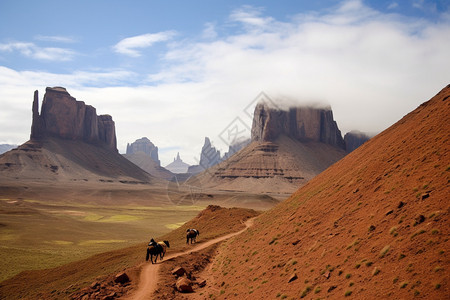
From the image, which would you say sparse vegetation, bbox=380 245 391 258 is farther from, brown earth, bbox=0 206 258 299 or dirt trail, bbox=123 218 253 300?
brown earth, bbox=0 206 258 299

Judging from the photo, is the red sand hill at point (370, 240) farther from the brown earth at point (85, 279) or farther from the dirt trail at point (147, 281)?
the brown earth at point (85, 279)

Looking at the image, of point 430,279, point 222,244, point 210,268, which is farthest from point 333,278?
point 222,244

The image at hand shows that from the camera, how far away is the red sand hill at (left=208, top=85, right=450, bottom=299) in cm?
1253

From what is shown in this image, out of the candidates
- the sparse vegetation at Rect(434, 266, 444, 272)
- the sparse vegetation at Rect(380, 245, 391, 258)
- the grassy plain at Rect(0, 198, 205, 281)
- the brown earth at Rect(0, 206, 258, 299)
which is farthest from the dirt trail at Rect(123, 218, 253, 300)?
the grassy plain at Rect(0, 198, 205, 281)

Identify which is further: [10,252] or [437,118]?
[10,252]

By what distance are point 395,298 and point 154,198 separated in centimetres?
17338

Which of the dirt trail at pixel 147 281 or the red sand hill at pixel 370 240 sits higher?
the red sand hill at pixel 370 240

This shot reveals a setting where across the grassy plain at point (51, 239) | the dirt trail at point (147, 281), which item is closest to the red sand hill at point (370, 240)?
the dirt trail at point (147, 281)

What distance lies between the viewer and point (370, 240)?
1567cm

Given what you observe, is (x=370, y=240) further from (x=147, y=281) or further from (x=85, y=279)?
(x=85, y=279)

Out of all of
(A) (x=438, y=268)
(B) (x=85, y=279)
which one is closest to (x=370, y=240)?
(A) (x=438, y=268)

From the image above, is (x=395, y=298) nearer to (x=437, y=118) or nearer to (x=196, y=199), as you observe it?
(x=437, y=118)

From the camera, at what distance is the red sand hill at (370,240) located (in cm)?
1253

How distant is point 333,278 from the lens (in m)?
14.9
